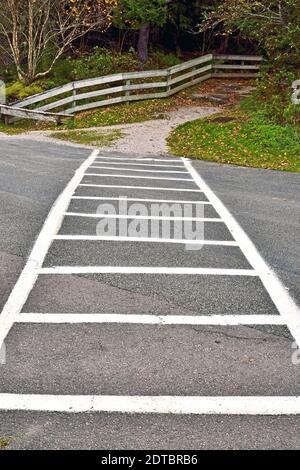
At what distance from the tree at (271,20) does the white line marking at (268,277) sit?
12.3 metres

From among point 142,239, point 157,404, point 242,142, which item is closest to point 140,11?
point 242,142

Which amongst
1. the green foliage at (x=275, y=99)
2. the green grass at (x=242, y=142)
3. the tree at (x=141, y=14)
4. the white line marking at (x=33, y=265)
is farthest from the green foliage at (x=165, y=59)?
the white line marking at (x=33, y=265)

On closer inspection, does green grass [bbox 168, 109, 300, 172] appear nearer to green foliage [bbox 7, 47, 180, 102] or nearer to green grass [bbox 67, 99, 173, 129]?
green grass [bbox 67, 99, 173, 129]

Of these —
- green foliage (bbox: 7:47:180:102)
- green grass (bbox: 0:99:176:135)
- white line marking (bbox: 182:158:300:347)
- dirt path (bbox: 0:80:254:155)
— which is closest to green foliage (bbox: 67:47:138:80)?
green foliage (bbox: 7:47:180:102)

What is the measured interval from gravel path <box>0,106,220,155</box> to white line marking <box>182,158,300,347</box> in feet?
22.9

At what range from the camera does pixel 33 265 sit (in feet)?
18.3

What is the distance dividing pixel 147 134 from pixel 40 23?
816cm

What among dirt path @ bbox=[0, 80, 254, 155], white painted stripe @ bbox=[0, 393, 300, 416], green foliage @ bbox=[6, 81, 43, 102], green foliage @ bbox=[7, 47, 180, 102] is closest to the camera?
white painted stripe @ bbox=[0, 393, 300, 416]

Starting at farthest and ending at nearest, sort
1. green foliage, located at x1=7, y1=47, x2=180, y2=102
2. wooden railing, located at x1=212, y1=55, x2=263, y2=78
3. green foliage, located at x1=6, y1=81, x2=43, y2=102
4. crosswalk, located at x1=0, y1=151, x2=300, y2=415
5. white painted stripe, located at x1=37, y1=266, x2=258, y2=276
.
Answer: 1. wooden railing, located at x1=212, y1=55, x2=263, y2=78
2. green foliage, located at x1=7, y1=47, x2=180, y2=102
3. green foliage, located at x1=6, y1=81, x2=43, y2=102
4. white painted stripe, located at x1=37, y1=266, x2=258, y2=276
5. crosswalk, located at x1=0, y1=151, x2=300, y2=415

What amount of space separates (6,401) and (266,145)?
43.2 ft

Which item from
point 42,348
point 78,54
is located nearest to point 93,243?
point 42,348

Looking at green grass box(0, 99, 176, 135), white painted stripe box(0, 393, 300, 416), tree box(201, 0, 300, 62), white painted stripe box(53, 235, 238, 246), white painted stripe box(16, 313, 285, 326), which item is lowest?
white painted stripe box(0, 393, 300, 416)

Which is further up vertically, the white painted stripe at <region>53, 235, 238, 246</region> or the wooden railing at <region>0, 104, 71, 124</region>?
the wooden railing at <region>0, 104, 71, 124</region>

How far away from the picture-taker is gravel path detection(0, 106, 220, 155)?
15359 millimetres
